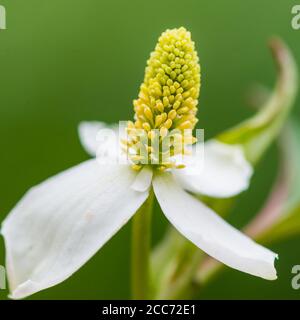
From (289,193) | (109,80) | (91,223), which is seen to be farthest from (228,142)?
(109,80)

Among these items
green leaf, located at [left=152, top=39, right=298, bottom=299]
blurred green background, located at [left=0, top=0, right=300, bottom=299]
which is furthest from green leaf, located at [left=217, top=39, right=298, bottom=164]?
blurred green background, located at [left=0, top=0, right=300, bottom=299]

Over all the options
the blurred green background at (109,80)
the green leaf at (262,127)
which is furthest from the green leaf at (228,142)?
the blurred green background at (109,80)

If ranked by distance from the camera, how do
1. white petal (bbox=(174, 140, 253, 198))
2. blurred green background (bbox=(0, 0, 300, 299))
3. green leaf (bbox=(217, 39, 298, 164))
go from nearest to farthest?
white petal (bbox=(174, 140, 253, 198)) < green leaf (bbox=(217, 39, 298, 164)) < blurred green background (bbox=(0, 0, 300, 299))

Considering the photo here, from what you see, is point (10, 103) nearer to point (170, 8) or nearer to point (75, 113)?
point (75, 113)

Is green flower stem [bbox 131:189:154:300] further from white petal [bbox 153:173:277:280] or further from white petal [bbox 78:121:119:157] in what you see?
white petal [bbox 78:121:119:157]

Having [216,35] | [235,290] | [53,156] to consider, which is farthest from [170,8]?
[235,290]

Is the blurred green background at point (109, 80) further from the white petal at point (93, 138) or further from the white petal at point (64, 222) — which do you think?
the white petal at point (64, 222)
